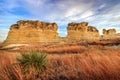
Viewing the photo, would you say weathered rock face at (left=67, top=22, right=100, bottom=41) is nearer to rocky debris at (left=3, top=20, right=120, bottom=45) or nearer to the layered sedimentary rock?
rocky debris at (left=3, top=20, right=120, bottom=45)

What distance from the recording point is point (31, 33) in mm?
90688

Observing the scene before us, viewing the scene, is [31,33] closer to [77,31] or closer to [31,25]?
[31,25]

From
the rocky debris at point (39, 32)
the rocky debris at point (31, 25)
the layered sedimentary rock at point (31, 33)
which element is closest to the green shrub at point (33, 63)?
the rocky debris at point (39, 32)

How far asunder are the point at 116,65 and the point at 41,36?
8806 centimetres

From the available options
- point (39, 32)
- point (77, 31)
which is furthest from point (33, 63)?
point (77, 31)

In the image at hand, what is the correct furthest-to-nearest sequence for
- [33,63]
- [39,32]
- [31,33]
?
[39,32] → [31,33] → [33,63]

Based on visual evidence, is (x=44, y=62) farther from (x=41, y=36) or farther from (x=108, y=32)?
(x=108, y=32)

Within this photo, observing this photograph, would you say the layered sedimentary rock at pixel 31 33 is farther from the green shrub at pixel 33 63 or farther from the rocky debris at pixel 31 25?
the green shrub at pixel 33 63

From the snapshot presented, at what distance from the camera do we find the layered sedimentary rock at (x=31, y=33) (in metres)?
87.9

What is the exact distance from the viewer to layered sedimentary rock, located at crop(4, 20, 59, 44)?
87.9m

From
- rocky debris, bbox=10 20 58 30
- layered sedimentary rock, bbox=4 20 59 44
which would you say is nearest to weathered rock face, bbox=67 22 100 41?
layered sedimentary rock, bbox=4 20 59 44

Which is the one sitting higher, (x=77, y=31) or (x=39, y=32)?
(x=39, y=32)

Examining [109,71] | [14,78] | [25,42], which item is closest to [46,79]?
[14,78]

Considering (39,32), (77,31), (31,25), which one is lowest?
(77,31)
